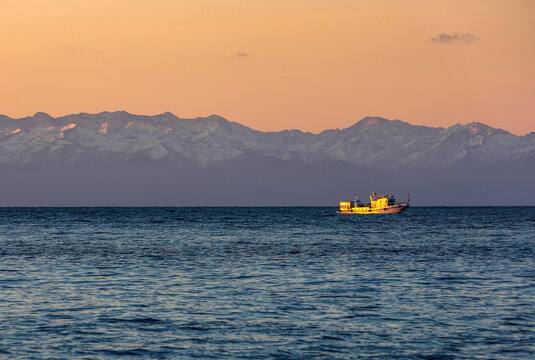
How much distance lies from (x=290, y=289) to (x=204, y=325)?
42.7ft

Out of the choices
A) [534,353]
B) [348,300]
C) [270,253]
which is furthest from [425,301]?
[270,253]

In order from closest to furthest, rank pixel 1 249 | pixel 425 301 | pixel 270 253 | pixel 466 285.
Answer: pixel 425 301
pixel 466 285
pixel 270 253
pixel 1 249

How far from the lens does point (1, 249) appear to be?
84.6 m

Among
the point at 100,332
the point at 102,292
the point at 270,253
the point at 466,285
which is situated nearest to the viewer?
the point at 100,332

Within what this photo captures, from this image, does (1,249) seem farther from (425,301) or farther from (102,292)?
(425,301)

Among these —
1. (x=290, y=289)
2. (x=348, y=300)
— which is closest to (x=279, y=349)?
(x=348, y=300)

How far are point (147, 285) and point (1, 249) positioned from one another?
4035cm

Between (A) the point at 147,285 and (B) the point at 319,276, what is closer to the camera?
(A) the point at 147,285

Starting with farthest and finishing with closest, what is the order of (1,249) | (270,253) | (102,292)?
(1,249), (270,253), (102,292)

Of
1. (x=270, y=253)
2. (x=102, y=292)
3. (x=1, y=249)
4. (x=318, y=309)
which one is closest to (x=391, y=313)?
(x=318, y=309)

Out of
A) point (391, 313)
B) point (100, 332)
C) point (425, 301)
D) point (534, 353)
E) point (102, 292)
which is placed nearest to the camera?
point (534, 353)

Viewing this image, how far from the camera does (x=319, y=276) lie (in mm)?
55125

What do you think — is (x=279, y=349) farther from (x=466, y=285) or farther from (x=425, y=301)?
(x=466, y=285)

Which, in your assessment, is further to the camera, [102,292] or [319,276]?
[319,276]
